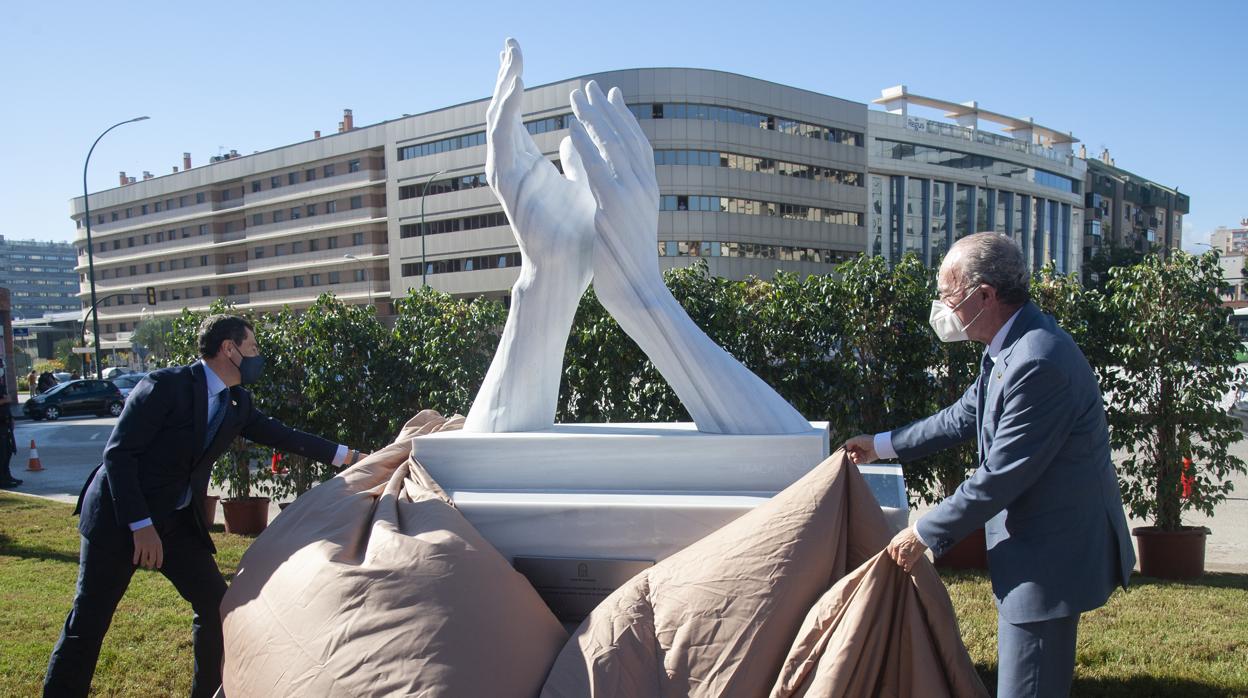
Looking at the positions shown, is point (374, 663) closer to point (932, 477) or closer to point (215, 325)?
point (215, 325)

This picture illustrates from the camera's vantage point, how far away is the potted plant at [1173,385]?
203 inches

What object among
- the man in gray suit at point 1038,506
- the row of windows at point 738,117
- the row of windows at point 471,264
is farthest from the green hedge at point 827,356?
the row of windows at point 471,264

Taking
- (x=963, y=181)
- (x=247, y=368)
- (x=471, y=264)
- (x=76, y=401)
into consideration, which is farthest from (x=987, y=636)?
(x=963, y=181)

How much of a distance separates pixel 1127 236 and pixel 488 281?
46.0 m

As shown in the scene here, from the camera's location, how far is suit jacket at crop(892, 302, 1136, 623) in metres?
2.12

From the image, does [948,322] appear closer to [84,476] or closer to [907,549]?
[907,549]

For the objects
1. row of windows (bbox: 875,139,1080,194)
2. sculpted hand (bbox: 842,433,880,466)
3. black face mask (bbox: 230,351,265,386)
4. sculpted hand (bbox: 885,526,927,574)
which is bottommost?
sculpted hand (bbox: 885,526,927,574)

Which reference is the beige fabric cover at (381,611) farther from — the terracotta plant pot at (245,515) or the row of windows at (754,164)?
the row of windows at (754,164)

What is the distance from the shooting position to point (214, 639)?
3.30 meters

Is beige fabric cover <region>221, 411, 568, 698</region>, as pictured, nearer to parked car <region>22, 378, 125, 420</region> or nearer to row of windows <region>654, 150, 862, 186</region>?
parked car <region>22, 378, 125, 420</region>

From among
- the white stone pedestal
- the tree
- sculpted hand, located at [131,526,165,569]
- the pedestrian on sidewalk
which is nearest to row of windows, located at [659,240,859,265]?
the pedestrian on sidewalk

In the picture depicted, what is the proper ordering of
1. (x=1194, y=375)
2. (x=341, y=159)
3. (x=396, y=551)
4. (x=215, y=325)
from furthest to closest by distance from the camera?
1. (x=341, y=159)
2. (x=1194, y=375)
3. (x=215, y=325)
4. (x=396, y=551)

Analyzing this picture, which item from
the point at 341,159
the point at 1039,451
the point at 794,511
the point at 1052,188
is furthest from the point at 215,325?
the point at 1052,188

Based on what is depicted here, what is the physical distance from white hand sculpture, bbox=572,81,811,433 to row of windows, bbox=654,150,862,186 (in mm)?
30395
